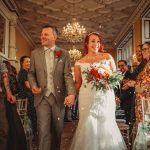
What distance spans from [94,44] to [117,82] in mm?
568

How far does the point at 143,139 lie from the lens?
3668 mm

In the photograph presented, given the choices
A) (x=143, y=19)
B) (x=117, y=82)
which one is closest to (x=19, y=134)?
(x=117, y=82)

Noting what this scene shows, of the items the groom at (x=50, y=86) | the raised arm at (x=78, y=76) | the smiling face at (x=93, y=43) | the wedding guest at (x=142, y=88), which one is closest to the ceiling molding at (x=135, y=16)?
the wedding guest at (x=142, y=88)

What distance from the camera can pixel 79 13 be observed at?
12.1 metres

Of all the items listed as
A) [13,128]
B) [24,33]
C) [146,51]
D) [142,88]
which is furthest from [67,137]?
[24,33]

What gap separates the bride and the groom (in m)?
0.21

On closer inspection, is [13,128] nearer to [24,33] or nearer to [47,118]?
[47,118]

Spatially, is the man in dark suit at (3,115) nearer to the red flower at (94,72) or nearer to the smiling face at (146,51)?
the red flower at (94,72)

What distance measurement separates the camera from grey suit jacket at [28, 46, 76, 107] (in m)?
3.66

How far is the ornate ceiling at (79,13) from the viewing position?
10.7 metres

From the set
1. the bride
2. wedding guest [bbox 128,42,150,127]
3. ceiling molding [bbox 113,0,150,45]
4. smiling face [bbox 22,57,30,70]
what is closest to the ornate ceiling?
ceiling molding [bbox 113,0,150,45]

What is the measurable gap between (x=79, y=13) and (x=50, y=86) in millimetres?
8849

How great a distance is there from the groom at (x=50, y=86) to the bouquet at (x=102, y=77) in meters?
0.24

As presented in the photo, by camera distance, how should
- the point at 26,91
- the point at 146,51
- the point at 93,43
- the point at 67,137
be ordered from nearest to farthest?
1. the point at 93,43
2. the point at 146,51
3. the point at 67,137
4. the point at 26,91
